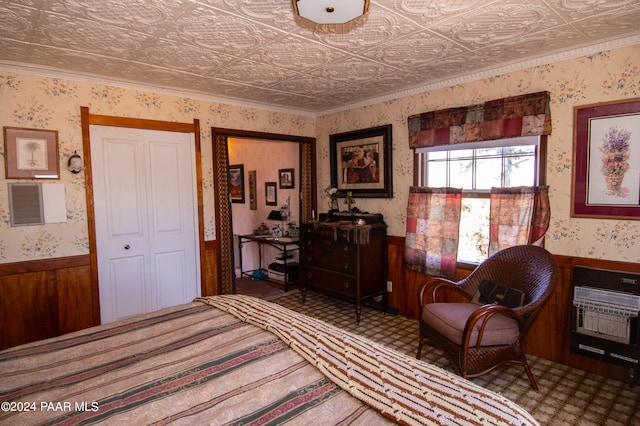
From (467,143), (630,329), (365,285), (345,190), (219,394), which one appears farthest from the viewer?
(345,190)

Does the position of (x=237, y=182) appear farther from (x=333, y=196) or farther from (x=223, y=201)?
(x=333, y=196)

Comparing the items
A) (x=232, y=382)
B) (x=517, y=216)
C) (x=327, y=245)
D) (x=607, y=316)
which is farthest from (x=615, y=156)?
(x=232, y=382)

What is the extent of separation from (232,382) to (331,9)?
1.75 meters

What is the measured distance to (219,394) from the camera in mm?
1310

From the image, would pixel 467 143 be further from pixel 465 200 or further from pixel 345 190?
pixel 345 190

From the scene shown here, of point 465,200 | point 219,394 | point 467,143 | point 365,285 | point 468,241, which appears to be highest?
point 467,143

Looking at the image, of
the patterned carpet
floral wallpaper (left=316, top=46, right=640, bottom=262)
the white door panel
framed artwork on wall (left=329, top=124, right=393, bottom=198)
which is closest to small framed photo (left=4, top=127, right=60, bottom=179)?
the white door panel

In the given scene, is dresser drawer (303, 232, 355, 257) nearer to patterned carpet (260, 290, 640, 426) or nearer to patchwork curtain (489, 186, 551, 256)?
patterned carpet (260, 290, 640, 426)

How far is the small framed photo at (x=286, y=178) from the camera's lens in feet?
17.8

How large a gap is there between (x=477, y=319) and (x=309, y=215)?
314 cm

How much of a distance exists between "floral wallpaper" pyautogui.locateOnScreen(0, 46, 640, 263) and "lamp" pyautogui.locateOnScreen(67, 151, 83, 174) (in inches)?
2.2

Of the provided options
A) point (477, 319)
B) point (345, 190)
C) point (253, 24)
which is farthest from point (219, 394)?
point (345, 190)

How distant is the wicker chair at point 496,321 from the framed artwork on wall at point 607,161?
1.94 feet

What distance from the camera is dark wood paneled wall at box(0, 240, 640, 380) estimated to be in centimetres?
287
